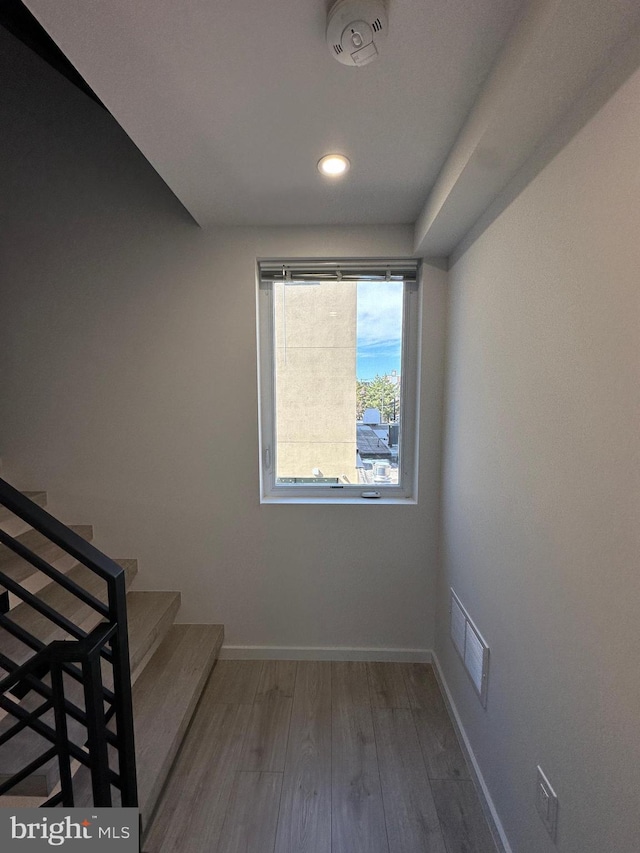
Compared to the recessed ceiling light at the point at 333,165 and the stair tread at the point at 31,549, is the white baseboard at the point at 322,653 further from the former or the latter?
the recessed ceiling light at the point at 333,165

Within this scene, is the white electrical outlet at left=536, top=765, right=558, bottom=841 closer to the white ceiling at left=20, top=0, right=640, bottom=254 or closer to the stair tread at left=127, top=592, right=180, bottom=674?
the stair tread at left=127, top=592, right=180, bottom=674

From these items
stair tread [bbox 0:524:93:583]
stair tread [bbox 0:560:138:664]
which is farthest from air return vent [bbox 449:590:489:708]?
stair tread [bbox 0:524:93:583]

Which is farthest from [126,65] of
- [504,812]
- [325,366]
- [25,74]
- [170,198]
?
[504,812]

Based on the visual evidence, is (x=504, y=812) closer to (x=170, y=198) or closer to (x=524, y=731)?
(x=524, y=731)

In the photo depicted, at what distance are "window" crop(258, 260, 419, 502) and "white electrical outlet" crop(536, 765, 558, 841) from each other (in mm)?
1395

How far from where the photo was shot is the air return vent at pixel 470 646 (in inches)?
61.6

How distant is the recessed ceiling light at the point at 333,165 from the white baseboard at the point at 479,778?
234 cm

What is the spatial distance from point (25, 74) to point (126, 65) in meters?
1.71

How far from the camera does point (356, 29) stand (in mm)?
915

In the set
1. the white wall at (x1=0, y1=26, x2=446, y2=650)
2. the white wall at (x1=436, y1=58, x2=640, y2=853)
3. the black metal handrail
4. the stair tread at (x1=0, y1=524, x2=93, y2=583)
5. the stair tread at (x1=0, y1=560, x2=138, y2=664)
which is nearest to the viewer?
the white wall at (x1=436, y1=58, x2=640, y2=853)

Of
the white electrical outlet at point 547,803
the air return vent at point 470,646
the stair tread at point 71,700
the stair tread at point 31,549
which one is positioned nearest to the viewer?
the white electrical outlet at point 547,803

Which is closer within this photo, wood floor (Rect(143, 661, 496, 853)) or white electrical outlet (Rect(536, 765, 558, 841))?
white electrical outlet (Rect(536, 765, 558, 841))

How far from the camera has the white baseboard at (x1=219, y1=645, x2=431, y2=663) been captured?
7.80 ft

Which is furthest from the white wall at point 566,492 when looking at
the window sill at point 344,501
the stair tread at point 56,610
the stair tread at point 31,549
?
the stair tread at point 31,549
